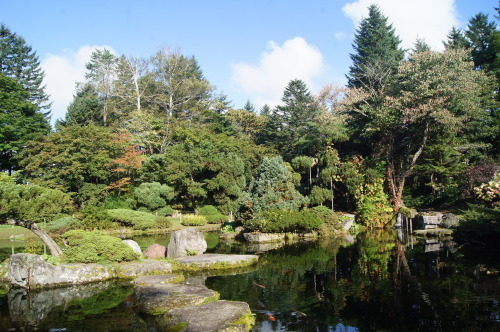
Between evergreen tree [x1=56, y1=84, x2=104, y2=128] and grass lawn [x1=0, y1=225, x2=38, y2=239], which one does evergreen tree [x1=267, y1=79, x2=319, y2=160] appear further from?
grass lawn [x1=0, y1=225, x2=38, y2=239]

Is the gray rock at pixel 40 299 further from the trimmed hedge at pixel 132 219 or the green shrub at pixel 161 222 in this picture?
the green shrub at pixel 161 222

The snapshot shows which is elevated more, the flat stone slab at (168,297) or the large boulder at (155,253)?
the large boulder at (155,253)

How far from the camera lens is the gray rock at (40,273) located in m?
9.30

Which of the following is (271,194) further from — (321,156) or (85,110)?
(85,110)

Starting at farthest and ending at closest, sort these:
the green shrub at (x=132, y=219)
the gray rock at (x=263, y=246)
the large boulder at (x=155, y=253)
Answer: the green shrub at (x=132, y=219), the gray rock at (x=263, y=246), the large boulder at (x=155, y=253)

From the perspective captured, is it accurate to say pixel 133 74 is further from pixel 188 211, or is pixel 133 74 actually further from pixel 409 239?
pixel 409 239

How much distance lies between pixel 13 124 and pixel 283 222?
2466 cm

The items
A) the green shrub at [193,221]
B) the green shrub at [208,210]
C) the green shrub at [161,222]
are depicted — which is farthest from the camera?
the green shrub at [208,210]

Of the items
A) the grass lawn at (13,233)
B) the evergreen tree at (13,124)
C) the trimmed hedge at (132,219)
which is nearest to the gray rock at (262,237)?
the trimmed hedge at (132,219)

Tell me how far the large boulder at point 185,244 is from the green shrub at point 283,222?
4.99m

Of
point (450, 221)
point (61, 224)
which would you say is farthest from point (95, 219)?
point (450, 221)

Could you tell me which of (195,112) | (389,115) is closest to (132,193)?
(195,112)

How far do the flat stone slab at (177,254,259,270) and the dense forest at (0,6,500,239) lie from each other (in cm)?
556

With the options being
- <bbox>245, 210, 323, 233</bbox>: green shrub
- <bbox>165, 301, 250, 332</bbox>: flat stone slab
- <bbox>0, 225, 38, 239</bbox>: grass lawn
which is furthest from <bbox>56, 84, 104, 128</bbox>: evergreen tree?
<bbox>165, 301, 250, 332</bbox>: flat stone slab
